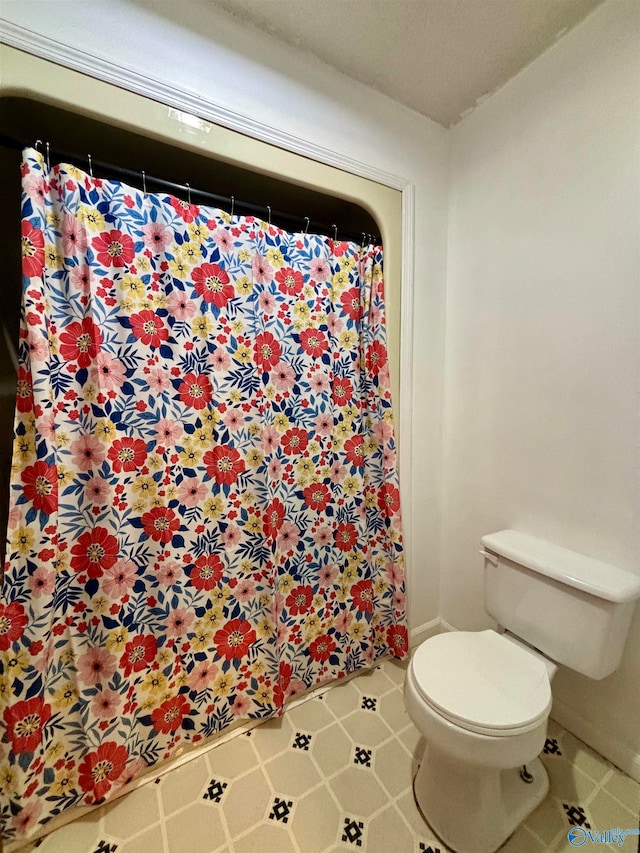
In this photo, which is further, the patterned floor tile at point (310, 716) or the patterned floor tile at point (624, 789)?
the patterned floor tile at point (310, 716)

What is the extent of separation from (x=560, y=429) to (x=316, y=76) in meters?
1.52

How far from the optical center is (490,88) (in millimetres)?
1399

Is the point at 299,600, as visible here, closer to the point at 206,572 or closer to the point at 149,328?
the point at 206,572

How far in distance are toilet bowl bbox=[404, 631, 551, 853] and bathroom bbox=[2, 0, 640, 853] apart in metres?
0.12

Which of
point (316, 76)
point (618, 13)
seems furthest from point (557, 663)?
point (316, 76)

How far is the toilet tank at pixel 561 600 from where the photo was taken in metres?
1.09

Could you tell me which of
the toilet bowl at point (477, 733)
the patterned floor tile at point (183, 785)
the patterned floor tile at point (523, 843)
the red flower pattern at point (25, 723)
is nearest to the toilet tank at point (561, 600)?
the toilet bowl at point (477, 733)

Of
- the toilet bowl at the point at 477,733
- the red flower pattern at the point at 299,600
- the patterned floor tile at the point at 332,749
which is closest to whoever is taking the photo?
the toilet bowl at the point at 477,733

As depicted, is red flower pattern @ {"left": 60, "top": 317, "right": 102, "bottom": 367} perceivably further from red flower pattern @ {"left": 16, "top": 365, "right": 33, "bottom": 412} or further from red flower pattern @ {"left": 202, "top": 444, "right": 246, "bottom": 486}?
red flower pattern @ {"left": 202, "top": 444, "right": 246, "bottom": 486}

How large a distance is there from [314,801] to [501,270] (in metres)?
1.95

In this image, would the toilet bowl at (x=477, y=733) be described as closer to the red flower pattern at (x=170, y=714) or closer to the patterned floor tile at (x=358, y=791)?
the patterned floor tile at (x=358, y=791)

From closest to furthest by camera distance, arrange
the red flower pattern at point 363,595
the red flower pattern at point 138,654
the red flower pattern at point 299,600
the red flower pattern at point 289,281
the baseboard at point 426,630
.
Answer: the red flower pattern at point 138,654
the red flower pattern at point 289,281
the red flower pattern at point 299,600
the red flower pattern at point 363,595
the baseboard at point 426,630

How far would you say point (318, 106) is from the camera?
1309 mm

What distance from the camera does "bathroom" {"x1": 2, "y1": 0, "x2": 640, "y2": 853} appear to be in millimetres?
1090
